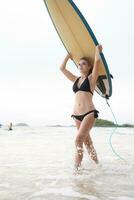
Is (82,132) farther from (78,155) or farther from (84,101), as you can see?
(84,101)

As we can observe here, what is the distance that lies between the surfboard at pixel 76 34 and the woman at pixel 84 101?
0.23 meters

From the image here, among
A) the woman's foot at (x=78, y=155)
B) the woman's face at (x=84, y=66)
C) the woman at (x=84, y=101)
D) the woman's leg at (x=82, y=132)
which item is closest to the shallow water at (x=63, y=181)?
the woman's foot at (x=78, y=155)

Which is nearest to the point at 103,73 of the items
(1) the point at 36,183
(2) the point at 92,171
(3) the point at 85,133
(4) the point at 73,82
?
(4) the point at 73,82

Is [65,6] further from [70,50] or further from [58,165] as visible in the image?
[58,165]

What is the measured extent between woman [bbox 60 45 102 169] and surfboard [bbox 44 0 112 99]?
0.75 feet

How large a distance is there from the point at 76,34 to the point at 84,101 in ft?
4.21

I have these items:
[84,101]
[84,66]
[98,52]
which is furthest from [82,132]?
[98,52]

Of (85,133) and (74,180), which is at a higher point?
(85,133)

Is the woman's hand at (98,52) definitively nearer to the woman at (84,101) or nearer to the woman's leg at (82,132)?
the woman at (84,101)

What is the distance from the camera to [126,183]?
5148 mm

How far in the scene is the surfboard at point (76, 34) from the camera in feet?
19.7

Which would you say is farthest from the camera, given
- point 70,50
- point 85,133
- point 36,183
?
point 70,50

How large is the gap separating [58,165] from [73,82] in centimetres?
173

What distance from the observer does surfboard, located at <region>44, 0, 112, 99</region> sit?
600cm
